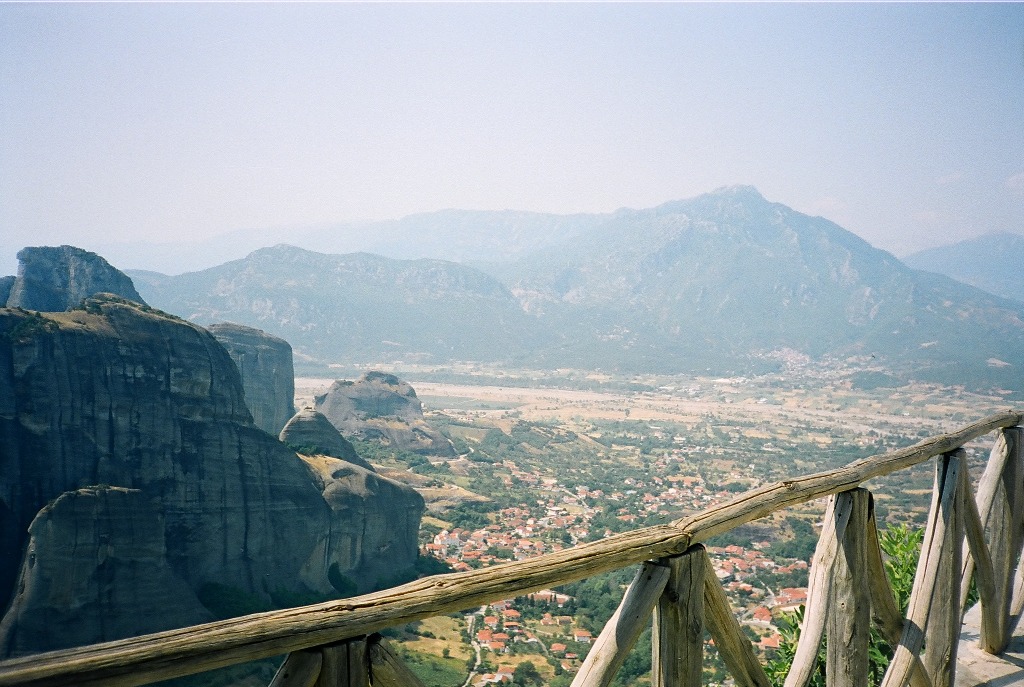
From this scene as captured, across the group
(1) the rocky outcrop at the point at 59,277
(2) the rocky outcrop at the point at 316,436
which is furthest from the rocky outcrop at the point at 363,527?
(1) the rocky outcrop at the point at 59,277

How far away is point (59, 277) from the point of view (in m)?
33.6

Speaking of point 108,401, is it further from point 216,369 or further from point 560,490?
point 560,490

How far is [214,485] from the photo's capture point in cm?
2222

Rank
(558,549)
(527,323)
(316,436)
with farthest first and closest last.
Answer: (527,323)
(316,436)
(558,549)

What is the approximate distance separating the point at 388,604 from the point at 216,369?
80.6 feet

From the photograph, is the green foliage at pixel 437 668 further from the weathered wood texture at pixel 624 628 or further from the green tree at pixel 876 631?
the weathered wood texture at pixel 624 628

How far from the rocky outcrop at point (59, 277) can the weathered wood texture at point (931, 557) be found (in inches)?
1326

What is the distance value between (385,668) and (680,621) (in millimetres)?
802

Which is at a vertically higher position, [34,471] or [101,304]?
[101,304]

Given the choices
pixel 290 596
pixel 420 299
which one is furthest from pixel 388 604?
pixel 420 299

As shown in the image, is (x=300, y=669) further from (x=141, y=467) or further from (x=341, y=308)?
(x=341, y=308)

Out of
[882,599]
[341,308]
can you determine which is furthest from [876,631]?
[341,308]

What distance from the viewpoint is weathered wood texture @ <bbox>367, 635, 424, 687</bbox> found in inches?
56.4

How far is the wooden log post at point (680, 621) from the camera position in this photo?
1.87 metres
